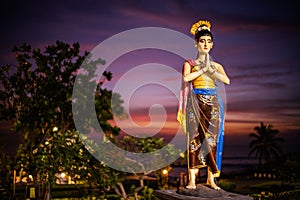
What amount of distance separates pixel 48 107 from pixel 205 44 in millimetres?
7495

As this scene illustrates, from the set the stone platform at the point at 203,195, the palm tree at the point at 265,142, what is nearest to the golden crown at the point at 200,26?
the stone platform at the point at 203,195

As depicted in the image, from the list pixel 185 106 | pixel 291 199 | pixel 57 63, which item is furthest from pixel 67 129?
pixel 185 106

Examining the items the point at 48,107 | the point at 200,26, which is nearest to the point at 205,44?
the point at 200,26

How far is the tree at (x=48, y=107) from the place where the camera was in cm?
1107

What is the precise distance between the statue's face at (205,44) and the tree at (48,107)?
6827 millimetres

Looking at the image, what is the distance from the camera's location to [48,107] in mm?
11367

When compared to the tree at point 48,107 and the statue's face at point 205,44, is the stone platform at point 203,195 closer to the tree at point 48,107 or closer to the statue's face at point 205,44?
the statue's face at point 205,44

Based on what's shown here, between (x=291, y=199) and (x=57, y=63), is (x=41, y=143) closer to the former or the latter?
(x=57, y=63)

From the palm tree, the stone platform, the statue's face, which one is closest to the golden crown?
the statue's face

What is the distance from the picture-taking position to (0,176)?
11328 millimetres

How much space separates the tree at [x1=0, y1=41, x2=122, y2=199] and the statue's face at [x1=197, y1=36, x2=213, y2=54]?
22.4ft

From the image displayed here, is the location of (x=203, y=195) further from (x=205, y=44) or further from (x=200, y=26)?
(x=200, y=26)

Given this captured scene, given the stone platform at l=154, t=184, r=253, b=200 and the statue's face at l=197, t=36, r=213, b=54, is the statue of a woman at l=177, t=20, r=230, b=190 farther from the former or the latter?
the stone platform at l=154, t=184, r=253, b=200

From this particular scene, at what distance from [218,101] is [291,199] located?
674 cm
